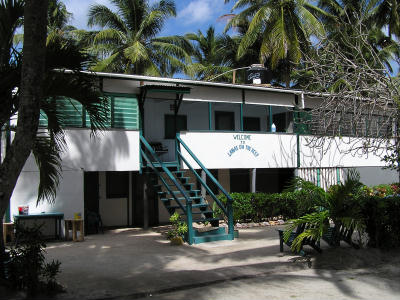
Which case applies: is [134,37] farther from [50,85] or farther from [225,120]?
[50,85]

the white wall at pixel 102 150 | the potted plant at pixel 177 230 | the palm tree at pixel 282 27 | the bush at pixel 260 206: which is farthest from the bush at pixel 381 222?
the palm tree at pixel 282 27

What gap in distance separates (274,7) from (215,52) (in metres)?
10.3

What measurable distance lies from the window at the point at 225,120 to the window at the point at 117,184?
444 cm

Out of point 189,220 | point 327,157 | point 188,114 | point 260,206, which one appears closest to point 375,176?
point 327,157

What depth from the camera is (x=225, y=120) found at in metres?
18.4

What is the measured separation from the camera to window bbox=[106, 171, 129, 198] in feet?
52.9

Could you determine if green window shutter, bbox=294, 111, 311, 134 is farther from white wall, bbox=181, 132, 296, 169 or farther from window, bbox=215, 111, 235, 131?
window, bbox=215, 111, 235, 131

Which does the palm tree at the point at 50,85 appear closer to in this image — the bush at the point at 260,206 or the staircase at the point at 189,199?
the staircase at the point at 189,199

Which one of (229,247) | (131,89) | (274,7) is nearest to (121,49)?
(274,7)

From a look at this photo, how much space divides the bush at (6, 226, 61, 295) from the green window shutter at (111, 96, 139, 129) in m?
7.65

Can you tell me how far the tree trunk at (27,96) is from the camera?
19.8ft

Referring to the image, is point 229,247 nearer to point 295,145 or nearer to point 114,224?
point 114,224

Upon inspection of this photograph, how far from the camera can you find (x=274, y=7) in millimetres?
25266

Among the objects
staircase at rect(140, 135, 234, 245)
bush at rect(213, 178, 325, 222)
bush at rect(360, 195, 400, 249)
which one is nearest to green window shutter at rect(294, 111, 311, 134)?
bush at rect(213, 178, 325, 222)
